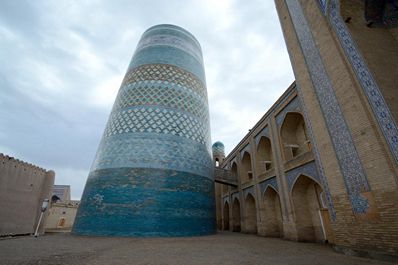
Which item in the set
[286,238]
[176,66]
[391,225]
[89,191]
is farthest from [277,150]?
[89,191]

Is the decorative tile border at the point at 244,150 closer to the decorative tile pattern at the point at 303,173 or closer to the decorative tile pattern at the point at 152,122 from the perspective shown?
the decorative tile pattern at the point at 152,122

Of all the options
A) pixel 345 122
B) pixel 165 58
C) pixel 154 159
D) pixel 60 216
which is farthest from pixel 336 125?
pixel 60 216

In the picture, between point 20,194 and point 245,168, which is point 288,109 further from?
point 20,194

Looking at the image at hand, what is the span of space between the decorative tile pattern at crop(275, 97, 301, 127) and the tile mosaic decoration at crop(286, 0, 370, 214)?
217 cm

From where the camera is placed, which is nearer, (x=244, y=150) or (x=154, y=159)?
(x=154, y=159)

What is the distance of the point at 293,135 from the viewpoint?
907 cm

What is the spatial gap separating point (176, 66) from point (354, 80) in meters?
8.49

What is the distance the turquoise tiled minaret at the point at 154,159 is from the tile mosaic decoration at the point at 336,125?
5588 millimetres

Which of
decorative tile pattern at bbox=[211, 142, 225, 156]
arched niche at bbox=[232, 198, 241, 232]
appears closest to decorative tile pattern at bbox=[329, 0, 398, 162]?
arched niche at bbox=[232, 198, 241, 232]

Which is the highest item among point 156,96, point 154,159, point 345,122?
point 156,96

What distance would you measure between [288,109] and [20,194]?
12.3 meters

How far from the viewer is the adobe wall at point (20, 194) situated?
822 centimetres

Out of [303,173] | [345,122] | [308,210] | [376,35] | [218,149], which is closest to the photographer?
[345,122]

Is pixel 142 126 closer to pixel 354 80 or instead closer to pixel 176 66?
pixel 176 66
